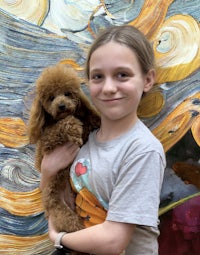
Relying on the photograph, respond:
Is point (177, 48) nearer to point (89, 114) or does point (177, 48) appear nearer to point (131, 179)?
point (89, 114)

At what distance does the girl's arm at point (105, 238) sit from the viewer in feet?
3.37

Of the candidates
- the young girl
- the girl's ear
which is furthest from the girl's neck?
the girl's ear

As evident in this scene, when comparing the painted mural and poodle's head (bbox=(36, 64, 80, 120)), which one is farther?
the painted mural

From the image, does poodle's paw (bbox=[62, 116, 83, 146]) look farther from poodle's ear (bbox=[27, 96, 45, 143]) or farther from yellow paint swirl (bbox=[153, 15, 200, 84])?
yellow paint swirl (bbox=[153, 15, 200, 84])

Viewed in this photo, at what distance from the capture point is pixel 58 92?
1.26 m

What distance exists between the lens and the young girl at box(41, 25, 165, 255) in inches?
40.5

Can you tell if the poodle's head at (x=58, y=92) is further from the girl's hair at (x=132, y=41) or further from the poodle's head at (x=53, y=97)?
the girl's hair at (x=132, y=41)

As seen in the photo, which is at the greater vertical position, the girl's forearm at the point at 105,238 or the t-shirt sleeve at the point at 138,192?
the t-shirt sleeve at the point at 138,192

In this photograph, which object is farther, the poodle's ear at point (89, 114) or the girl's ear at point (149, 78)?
the poodle's ear at point (89, 114)

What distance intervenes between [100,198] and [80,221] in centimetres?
13

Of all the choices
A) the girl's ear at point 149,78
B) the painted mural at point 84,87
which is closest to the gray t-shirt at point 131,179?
the girl's ear at point 149,78

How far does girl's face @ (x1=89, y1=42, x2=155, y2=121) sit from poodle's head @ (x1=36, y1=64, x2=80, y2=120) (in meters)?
0.13

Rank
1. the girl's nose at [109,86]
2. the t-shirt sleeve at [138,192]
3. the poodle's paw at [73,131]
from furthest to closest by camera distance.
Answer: the poodle's paw at [73,131], the girl's nose at [109,86], the t-shirt sleeve at [138,192]

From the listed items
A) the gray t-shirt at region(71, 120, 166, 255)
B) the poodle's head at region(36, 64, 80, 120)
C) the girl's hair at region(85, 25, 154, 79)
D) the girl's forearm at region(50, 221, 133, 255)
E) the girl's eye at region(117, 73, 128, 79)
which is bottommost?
the girl's forearm at region(50, 221, 133, 255)
